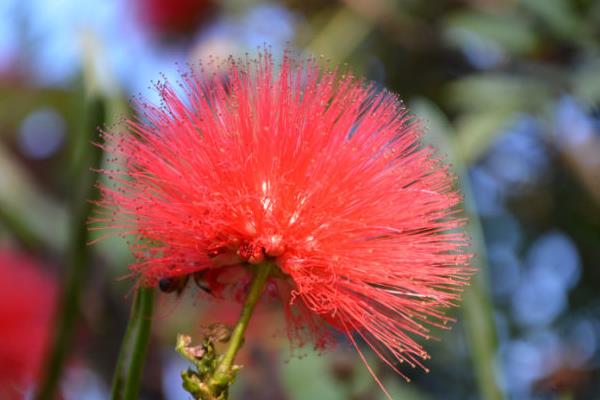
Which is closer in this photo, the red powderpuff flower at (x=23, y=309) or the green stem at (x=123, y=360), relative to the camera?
the green stem at (x=123, y=360)

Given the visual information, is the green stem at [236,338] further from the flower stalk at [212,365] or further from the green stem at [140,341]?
the green stem at [140,341]

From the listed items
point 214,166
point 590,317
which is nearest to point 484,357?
point 214,166

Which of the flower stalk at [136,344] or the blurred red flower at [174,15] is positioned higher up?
the blurred red flower at [174,15]

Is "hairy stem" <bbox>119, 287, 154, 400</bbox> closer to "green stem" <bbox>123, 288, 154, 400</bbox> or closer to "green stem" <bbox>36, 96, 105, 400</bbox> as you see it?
"green stem" <bbox>123, 288, 154, 400</bbox>

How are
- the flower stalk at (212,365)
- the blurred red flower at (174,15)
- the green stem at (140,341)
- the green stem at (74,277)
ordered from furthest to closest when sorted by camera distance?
1. the blurred red flower at (174,15)
2. the green stem at (74,277)
3. the green stem at (140,341)
4. the flower stalk at (212,365)

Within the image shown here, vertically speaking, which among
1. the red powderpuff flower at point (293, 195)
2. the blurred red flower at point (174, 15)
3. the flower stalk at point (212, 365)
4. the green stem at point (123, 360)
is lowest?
the green stem at point (123, 360)

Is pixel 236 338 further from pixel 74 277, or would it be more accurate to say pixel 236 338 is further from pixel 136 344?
pixel 74 277

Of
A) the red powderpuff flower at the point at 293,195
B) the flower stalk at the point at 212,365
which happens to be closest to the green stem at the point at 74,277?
the red powderpuff flower at the point at 293,195
